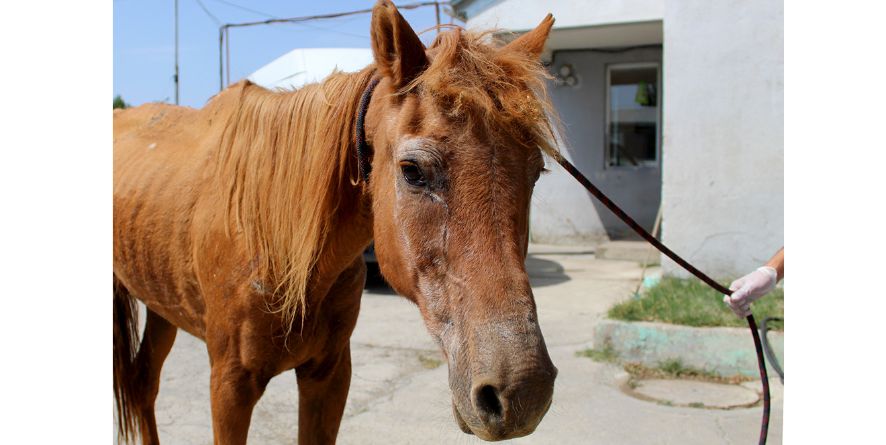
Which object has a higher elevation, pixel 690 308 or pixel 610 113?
pixel 610 113

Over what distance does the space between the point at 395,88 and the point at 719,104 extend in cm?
572

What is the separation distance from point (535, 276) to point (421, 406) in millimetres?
4696

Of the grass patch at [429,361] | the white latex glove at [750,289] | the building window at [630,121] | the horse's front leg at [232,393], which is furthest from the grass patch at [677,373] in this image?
the building window at [630,121]

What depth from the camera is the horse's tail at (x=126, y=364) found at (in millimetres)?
3352

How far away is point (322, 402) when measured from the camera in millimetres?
2578

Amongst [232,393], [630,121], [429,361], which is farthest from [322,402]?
[630,121]

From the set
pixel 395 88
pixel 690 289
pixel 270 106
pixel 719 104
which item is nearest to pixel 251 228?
pixel 270 106

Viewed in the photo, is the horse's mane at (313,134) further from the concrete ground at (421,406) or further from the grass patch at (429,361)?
the grass patch at (429,361)

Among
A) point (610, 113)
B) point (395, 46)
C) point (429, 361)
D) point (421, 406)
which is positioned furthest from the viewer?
point (610, 113)

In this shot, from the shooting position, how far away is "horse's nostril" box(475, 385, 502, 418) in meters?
1.45

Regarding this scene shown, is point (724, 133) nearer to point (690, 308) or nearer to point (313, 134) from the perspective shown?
point (690, 308)

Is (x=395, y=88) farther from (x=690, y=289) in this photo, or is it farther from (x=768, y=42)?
(x=768, y=42)

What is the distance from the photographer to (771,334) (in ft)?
15.0

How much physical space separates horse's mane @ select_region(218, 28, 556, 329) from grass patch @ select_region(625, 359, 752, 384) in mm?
3299
